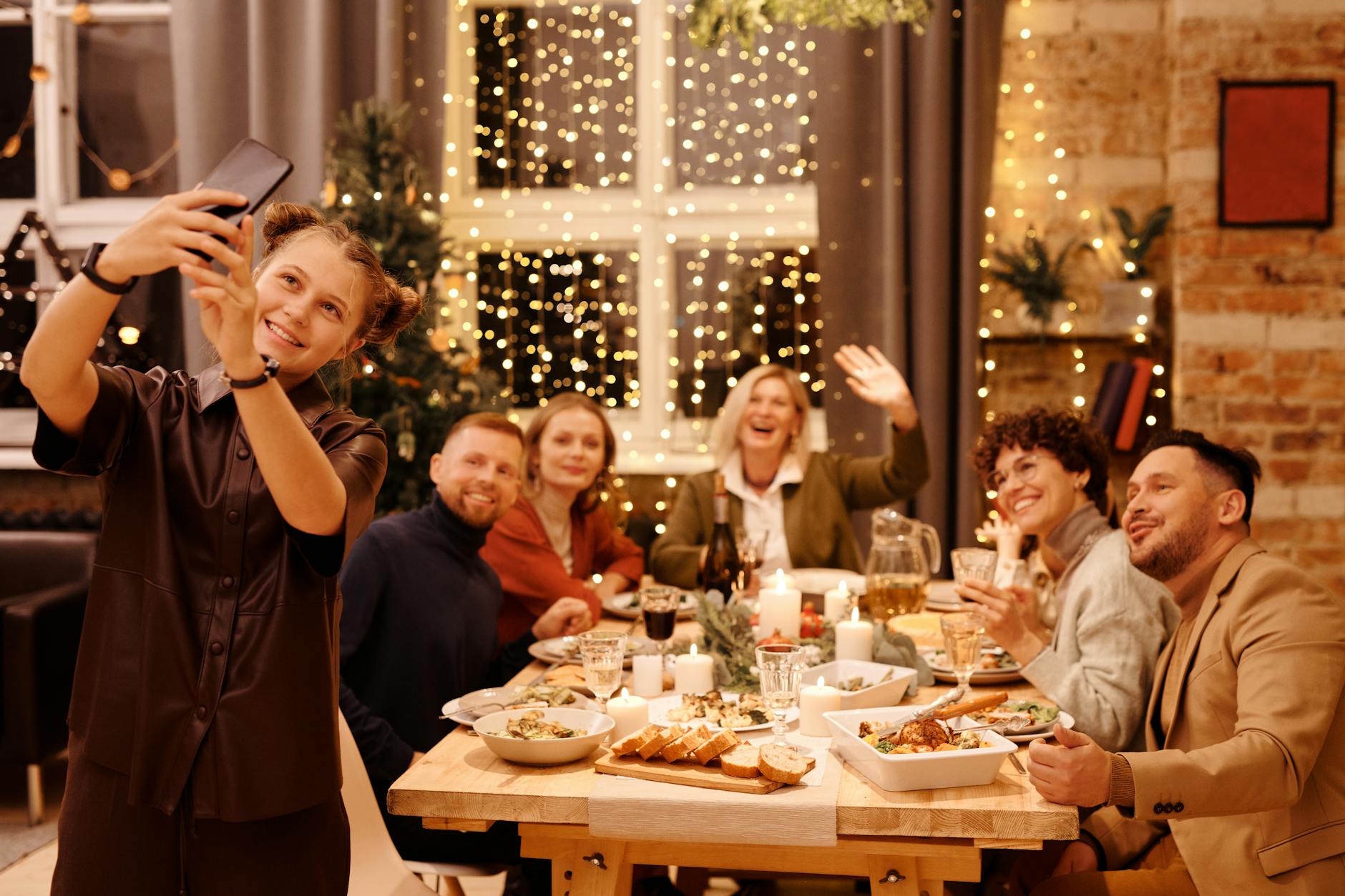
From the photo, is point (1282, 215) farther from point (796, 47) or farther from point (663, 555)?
point (663, 555)

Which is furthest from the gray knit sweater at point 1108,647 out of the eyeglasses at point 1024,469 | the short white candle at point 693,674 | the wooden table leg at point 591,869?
the wooden table leg at point 591,869

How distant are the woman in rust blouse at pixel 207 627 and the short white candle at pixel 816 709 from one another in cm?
72

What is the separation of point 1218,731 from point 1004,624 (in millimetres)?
381

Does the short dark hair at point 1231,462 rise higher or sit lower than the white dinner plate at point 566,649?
higher

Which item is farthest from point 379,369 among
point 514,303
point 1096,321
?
point 1096,321

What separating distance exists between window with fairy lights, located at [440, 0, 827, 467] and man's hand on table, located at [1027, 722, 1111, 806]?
3.13 m

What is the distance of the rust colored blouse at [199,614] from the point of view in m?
1.23

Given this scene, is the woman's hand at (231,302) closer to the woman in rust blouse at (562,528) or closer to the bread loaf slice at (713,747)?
the bread loaf slice at (713,747)

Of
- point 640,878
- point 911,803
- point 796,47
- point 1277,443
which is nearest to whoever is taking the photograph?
point 911,803

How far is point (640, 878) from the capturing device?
2.55 meters

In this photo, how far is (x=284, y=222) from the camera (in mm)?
1426

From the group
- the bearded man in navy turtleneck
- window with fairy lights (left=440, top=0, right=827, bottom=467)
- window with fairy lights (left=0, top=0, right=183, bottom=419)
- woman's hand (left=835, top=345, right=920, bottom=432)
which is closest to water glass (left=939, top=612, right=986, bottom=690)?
the bearded man in navy turtleneck

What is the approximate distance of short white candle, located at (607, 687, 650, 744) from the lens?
175 centimetres

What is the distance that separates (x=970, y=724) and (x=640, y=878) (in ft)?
3.73
